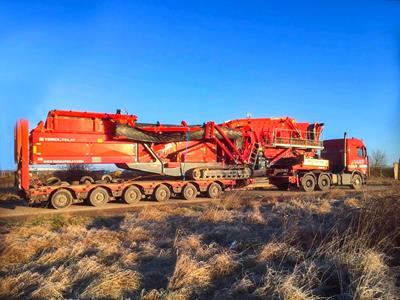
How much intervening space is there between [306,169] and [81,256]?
1761 centimetres

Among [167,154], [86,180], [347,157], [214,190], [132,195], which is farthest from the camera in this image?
[347,157]

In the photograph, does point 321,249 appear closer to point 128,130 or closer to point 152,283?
point 152,283

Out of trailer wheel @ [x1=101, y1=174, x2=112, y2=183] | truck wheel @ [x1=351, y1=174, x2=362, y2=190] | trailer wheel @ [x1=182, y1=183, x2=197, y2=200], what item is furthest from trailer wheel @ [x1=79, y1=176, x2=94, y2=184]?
truck wheel @ [x1=351, y1=174, x2=362, y2=190]

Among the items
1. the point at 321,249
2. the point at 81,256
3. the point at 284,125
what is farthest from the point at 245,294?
the point at 284,125

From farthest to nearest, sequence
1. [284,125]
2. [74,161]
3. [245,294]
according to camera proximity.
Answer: [284,125], [74,161], [245,294]

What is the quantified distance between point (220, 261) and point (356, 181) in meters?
21.1

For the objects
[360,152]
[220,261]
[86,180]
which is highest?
[360,152]

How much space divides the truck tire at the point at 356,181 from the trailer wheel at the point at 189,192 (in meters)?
11.1

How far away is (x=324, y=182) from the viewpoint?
916 inches

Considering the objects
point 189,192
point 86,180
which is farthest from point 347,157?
point 86,180

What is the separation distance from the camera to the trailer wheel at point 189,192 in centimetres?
1811

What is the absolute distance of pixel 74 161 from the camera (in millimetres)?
15984

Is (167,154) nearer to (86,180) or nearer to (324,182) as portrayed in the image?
(86,180)

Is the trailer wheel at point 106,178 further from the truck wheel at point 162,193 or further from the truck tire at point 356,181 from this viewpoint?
the truck tire at point 356,181
